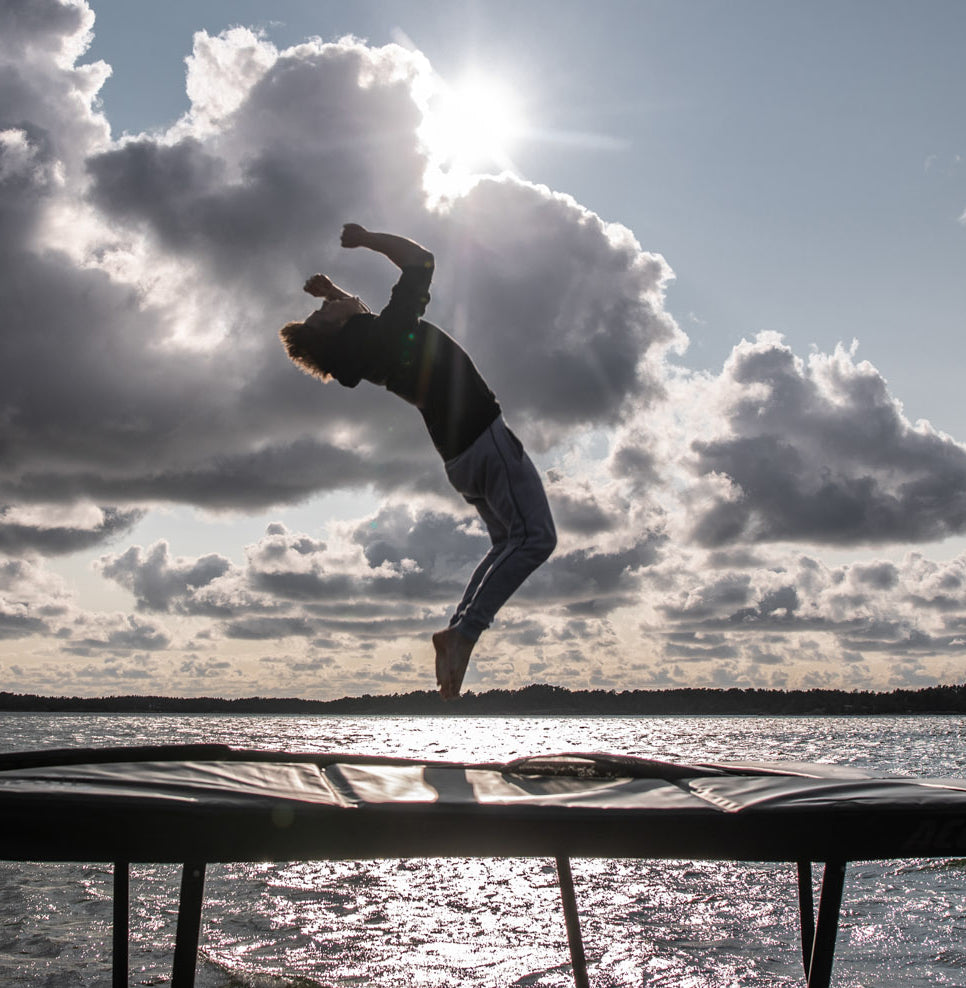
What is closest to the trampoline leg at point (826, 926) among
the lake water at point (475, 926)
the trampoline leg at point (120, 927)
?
the trampoline leg at point (120, 927)

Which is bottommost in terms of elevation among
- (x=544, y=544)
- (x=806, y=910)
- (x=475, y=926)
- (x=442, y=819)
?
(x=475, y=926)

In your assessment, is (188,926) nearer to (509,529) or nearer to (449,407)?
(509,529)

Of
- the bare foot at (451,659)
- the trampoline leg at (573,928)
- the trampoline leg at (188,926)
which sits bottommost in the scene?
the trampoline leg at (573,928)

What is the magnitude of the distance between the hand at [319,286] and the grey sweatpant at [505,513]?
43.1 inches

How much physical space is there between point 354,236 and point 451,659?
1.87 m

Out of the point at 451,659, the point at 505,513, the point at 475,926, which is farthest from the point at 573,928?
the point at 475,926

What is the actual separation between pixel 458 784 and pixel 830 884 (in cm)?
130

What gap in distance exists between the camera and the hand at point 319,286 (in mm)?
4270

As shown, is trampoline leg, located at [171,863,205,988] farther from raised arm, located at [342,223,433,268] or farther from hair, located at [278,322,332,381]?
raised arm, located at [342,223,433,268]

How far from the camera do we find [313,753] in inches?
158

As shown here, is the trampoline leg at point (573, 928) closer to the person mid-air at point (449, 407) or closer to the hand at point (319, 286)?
the person mid-air at point (449, 407)

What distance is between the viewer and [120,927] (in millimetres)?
3938

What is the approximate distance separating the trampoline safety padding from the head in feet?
5.86

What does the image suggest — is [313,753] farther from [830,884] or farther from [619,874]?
[619,874]
